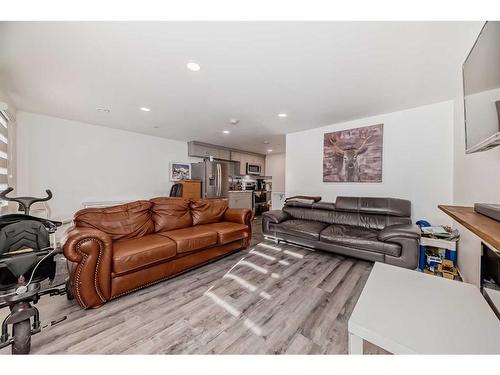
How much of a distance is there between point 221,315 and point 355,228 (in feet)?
8.11

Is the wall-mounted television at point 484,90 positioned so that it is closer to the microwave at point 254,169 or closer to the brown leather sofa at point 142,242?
the brown leather sofa at point 142,242

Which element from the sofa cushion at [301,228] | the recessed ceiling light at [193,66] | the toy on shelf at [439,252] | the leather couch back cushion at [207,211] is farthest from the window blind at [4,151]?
the toy on shelf at [439,252]

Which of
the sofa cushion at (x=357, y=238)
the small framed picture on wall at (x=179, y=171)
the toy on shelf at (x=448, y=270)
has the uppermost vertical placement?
the small framed picture on wall at (x=179, y=171)

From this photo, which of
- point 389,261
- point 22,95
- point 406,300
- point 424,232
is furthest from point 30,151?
point 424,232

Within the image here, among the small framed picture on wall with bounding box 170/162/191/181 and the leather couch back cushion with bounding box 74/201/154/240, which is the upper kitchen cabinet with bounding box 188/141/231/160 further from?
the leather couch back cushion with bounding box 74/201/154/240

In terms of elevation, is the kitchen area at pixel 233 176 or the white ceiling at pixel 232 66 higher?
the white ceiling at pixel 232 66

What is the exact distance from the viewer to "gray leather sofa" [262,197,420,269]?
2367 millimetres

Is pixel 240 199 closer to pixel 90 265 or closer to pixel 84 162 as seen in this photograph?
pixel 84 162

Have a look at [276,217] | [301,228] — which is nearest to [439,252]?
[301,228]

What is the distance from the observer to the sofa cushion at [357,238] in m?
2.42

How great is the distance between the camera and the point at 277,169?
23.7ft

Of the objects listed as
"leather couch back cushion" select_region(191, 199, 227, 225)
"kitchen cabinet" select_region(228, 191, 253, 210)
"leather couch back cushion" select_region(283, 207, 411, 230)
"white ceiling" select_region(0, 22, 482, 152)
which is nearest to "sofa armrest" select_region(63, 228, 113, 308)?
"leather couch back cushion" select_region(191, 199, 227, 225)

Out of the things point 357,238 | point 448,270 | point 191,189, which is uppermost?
point 191,189
